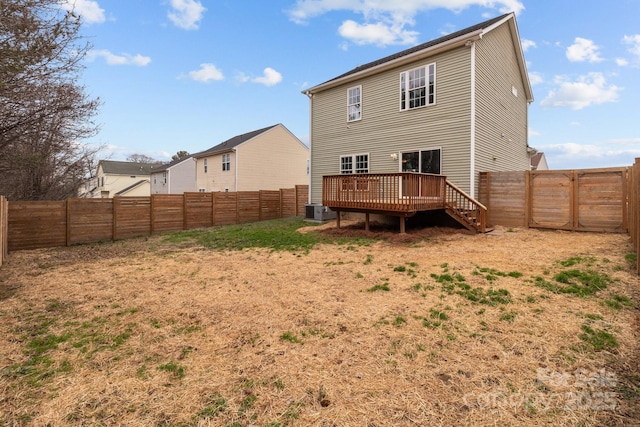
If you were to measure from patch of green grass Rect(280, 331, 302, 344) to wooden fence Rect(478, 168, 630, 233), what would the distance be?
9788mm

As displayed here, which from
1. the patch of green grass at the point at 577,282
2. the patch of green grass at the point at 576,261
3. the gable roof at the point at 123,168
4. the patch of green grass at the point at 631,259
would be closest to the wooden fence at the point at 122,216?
the patch of green grass at the point at 577,282

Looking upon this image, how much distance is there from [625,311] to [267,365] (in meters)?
4.57

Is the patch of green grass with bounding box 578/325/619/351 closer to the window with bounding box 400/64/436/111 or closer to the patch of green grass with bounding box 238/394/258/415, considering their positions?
the patch of green grass with bounding box 238/394/258/415

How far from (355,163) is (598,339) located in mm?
11186

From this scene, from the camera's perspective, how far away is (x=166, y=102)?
17359 mm

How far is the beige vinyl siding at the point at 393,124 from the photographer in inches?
409

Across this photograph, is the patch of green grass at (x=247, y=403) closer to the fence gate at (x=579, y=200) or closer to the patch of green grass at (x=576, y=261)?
the patch of green grass at (x=576, y=261)

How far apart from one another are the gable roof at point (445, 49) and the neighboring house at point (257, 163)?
35.2 feet

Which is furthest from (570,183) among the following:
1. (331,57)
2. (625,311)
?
(331,57)

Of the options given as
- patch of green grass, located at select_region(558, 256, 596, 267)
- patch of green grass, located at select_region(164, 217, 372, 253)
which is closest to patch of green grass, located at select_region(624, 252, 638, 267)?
patch of green grass, located at select_region(558, 256, 596, 267)

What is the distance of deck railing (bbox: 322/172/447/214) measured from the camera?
8836 millimetres

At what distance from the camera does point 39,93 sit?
21.3 ft

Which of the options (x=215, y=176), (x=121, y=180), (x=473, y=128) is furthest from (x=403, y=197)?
(x=121, y=180)

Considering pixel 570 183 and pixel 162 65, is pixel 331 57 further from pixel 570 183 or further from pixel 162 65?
pixel 570 183
